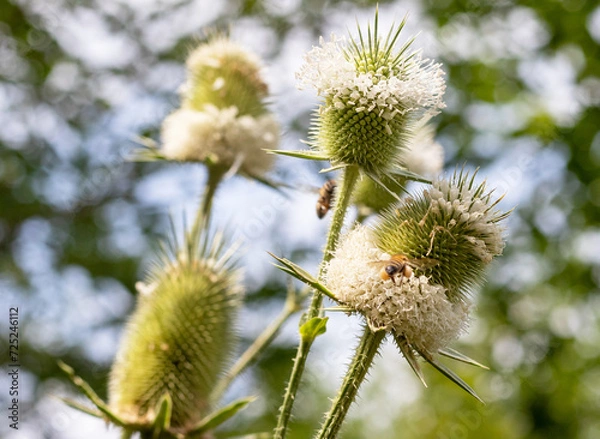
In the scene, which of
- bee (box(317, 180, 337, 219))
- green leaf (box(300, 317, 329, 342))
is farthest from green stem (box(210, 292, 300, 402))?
green leaf (box(300, 317, 329, 342))

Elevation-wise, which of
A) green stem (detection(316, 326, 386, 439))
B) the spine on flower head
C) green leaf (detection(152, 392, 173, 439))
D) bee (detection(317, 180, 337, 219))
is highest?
the spine on flower head

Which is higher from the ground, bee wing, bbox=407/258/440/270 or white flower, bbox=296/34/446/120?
white flower, bbox=296/34/446/120

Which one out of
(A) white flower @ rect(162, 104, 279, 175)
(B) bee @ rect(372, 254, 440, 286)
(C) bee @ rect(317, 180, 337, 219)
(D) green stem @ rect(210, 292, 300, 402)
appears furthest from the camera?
(A) white flower @ rect(162, 104, 279, 175)

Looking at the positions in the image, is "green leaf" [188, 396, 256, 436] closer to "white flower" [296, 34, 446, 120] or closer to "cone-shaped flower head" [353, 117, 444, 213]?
"cone-shaped flower head" [353, 117, 444, 213]

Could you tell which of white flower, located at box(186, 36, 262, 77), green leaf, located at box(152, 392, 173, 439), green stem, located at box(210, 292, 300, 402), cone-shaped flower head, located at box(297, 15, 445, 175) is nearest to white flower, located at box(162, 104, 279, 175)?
white flower, located at box(186, 36, 262, 77)

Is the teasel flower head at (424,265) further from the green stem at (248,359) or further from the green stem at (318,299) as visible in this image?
the green stem at (248,359)

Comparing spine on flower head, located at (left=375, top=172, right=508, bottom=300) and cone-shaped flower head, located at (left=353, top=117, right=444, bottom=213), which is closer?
spine on flower head, located at (left=375, top=172, right=508, bottom=300)

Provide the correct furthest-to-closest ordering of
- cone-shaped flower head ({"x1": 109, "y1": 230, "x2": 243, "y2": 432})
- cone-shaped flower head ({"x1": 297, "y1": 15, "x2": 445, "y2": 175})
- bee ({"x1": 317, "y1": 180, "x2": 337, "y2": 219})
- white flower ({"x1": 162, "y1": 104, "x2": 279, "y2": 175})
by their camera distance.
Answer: white flower ({"x1": 162, "y1": 104, "x2": 279, "y2": 175}), cone-shaped flower head ({"x1": 109, "y1": 230, "x2": 243, "y2": 432}), bee ({"x1": 317, "y1": 180, "x2": 337, "y2": 219}), cone-shaped flower head ({"x1": 297, "y1": 15, "x2": 445, "y2": 175})

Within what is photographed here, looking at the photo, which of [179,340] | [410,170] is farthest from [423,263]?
[179,340]

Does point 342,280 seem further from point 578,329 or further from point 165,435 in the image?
point 578,329

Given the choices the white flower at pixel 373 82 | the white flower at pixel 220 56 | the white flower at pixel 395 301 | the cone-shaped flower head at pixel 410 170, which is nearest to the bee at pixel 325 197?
the cone-shaped flower head at pixel 410 170
